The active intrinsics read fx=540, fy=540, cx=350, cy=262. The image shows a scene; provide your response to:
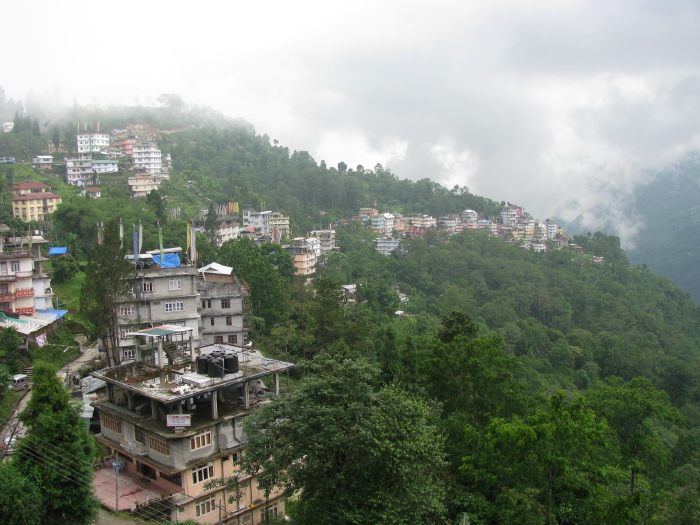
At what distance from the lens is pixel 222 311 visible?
28.6m

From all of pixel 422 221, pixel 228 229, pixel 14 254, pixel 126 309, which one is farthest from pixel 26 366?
Answer: pixel 422 221

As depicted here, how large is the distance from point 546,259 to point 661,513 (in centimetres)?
7663

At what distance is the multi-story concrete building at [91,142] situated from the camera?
249 ft

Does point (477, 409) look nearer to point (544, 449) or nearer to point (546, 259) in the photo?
point (544, 449)

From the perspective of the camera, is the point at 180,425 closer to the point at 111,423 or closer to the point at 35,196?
the point at 111,423

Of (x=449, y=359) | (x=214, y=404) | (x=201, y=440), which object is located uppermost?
(x=449, y=359)

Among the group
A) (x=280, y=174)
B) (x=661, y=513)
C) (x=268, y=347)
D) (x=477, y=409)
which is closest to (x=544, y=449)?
(x=661, y=513)

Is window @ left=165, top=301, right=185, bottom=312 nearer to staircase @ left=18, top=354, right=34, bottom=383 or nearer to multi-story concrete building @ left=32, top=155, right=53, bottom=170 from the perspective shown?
staircase @ left=18, top=354, right=34, bottom=383

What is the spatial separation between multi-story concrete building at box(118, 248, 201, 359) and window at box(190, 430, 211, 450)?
9585mm

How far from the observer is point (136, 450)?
17.1 metres

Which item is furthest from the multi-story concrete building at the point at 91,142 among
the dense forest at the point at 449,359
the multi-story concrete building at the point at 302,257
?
the multi-story concrete building at the point at 302,257

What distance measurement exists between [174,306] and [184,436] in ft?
36.5

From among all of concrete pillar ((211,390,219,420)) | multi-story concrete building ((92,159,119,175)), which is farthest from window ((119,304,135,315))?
multi-story concrete building ((92,159,119,175))

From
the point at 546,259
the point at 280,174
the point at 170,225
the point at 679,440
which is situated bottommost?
the point at 679,440
